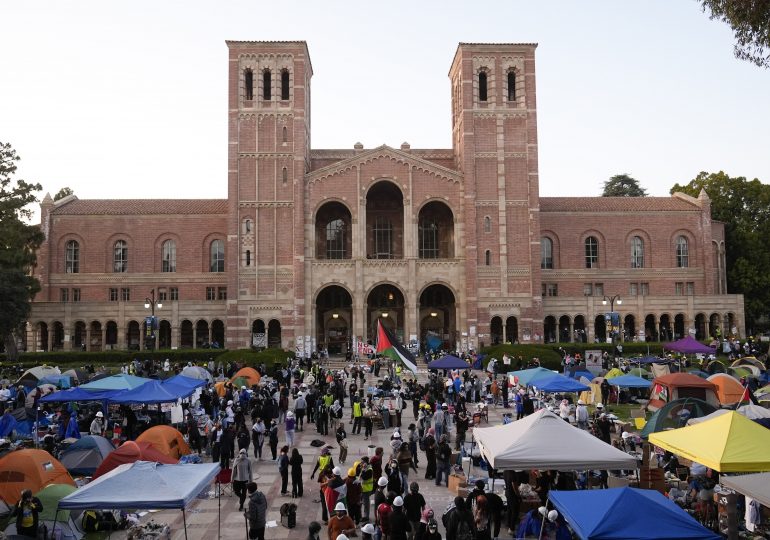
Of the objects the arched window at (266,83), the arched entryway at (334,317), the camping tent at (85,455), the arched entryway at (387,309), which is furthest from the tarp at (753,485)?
the arched window at (266,83)

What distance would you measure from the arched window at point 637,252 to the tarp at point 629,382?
3647 cm

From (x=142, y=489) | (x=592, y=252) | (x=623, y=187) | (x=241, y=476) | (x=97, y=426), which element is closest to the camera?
(x=142, y=489)

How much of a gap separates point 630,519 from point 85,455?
46.1ft

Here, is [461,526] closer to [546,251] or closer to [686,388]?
[686,388]

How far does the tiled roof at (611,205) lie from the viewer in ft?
208

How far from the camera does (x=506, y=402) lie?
100ft

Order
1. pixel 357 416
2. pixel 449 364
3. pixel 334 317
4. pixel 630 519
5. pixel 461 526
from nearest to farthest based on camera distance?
pixel 630 519 → pixel 461 526 → pixel 357 416 → pixel 449 364 → pixel 334 317

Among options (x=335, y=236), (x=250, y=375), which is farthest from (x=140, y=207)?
(x=250, y=375)

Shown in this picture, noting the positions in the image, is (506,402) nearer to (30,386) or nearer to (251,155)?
(30,386)

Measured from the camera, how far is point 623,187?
9994cm

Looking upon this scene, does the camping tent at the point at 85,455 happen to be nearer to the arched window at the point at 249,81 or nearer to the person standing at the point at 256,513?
the person standing at the point at 256,513

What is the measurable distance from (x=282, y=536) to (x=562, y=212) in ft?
174

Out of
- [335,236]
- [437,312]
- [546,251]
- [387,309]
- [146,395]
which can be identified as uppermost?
[335,236]

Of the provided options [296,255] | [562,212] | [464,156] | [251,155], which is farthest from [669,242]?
[251,155]
